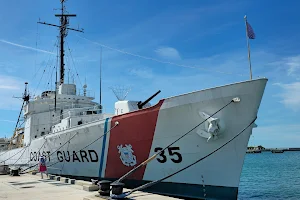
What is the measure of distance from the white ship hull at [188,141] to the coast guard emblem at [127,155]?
35 mm

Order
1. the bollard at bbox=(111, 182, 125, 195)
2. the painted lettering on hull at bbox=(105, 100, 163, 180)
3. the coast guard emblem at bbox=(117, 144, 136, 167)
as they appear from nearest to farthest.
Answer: the bollard at bbox=(111, 182, 125, 195) < the painted lettering on hull at bbox=(105, 100, 163, 180) < the coast guard emblem at bbox=(117, 144, 136, 167)

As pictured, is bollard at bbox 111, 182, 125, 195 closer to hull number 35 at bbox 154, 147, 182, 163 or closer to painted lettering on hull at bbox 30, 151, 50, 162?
hull number 35 at bbox 154, 147, 182, 163

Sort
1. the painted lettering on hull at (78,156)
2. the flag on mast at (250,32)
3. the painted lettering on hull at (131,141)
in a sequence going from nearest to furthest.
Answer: the flag on mast at (250,32), the painted lettering on hull at (131,141), the painted lettering on hull at (78,156)

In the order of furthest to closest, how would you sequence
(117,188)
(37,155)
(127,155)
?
(37,155), (127,155), (117,188)

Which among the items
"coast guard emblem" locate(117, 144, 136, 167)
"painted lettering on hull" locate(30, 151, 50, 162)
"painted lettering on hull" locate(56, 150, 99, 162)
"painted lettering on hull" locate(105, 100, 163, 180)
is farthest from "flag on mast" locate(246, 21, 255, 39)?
"painted lettering on hull" locate(30, 151, 50, 162)

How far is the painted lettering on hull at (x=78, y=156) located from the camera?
11413mm

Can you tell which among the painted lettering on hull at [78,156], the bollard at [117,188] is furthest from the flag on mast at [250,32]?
the painted lettering on hull at [78,156]

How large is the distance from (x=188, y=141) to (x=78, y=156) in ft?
18.5

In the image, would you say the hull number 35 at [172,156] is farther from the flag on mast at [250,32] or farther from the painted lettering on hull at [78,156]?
the flag on mast at [250,32]

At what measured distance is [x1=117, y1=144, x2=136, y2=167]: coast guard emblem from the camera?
32.1 feet

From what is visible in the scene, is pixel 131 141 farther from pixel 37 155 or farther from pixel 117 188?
pixel 37 155

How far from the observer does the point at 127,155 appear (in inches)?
392

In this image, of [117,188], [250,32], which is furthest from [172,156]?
[250,32]

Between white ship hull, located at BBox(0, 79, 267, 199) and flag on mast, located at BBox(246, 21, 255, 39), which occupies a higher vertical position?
flag on mast, located at BBox(246, 21, 255, 39)
